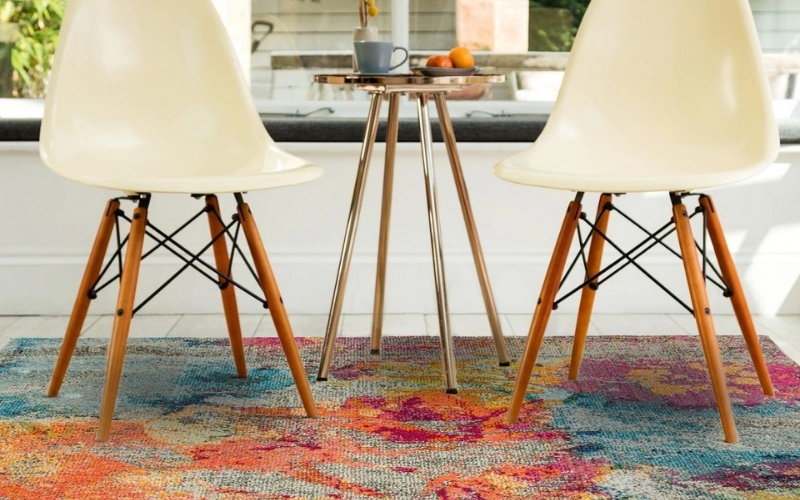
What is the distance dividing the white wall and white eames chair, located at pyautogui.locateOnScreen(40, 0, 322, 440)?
585 millimetres

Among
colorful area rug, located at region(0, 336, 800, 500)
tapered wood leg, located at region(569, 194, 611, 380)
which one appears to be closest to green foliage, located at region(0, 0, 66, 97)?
colorful area rug, located at region(0, 336, 800, 500)

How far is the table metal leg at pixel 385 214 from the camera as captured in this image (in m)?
2.35

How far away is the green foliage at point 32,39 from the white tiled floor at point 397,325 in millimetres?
748

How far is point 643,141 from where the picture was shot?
222 centimetres

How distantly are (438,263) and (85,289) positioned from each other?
0.77 m

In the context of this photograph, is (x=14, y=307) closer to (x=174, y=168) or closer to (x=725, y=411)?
(x=174, y=168)

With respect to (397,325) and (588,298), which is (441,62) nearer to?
(588,298)

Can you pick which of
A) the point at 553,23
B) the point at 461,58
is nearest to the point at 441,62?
the point at 461,58

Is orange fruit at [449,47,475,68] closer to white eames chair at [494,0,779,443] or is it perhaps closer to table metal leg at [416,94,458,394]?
table metal leg at [416,94,458,394]

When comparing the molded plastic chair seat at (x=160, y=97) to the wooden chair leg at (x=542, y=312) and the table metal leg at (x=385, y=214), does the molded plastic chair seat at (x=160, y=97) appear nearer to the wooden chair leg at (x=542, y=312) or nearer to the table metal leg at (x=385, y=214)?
the table metal leg at (x=385, y=214)

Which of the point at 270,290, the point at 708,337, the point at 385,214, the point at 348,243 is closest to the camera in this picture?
the point at 708,337

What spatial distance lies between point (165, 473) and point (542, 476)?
26.3 inches

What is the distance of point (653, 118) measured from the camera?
2.23 metres

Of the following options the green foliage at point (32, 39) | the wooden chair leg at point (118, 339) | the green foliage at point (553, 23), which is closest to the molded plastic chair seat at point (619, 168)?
the wooden chair leg at point (118, 339)
